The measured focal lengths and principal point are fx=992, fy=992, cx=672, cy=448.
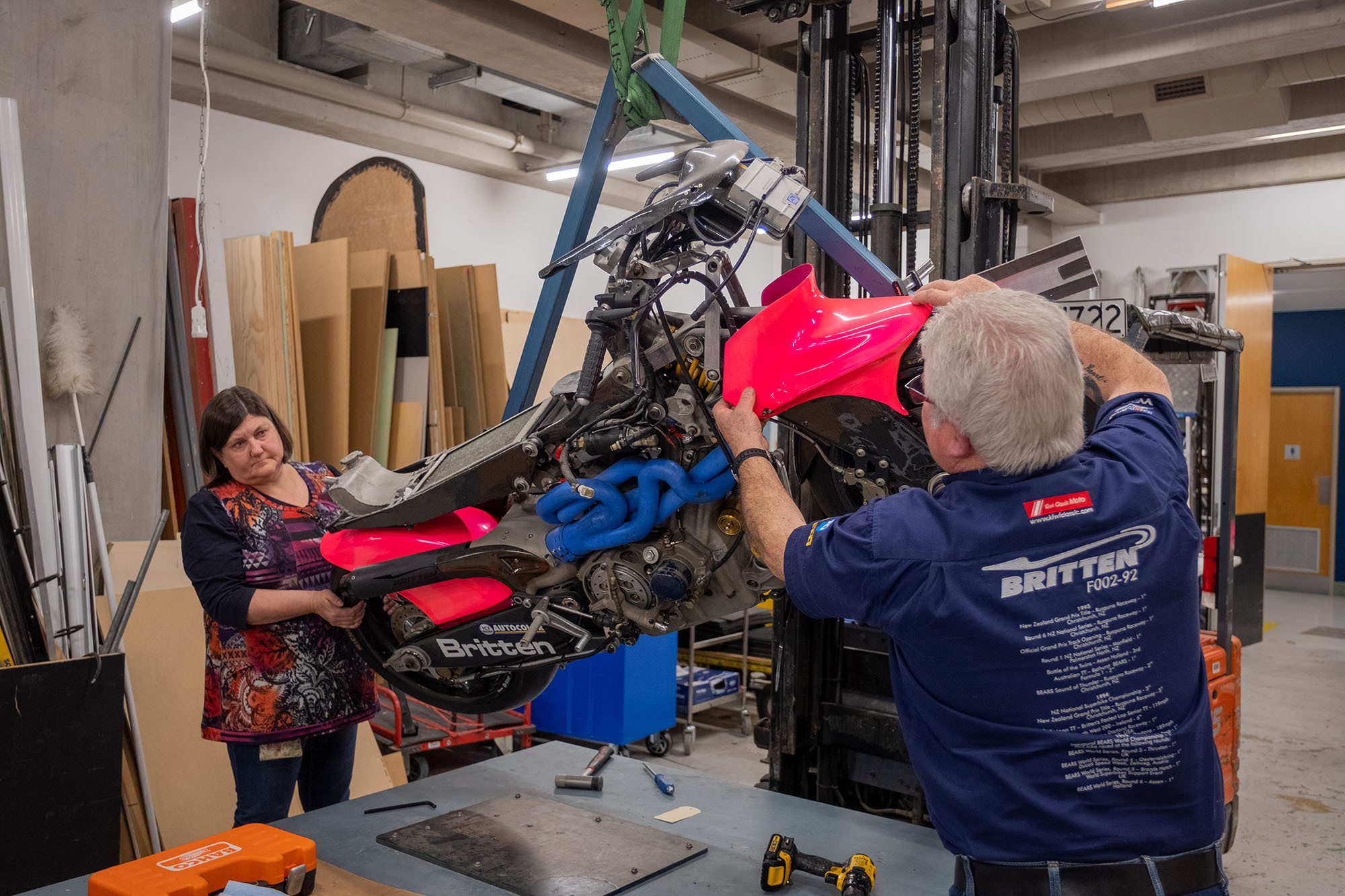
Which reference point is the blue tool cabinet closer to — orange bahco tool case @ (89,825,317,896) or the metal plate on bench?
the metal plate on bench

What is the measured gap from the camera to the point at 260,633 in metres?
2.35

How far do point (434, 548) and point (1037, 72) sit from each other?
18.6 feet

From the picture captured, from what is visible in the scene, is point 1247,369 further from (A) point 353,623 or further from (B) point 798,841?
(A) point 353,623

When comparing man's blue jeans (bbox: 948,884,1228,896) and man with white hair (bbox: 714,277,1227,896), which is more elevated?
man with white hair (bbox: 714,277,1227,896)

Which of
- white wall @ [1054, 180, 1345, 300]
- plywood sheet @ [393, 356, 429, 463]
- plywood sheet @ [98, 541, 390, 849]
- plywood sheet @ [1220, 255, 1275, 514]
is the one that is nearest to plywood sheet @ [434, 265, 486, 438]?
plywood sheet @ [393, 356, 429, 463]

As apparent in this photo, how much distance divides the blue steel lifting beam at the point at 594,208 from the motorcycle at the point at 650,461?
0.57 feet

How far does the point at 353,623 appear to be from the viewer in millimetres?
2191

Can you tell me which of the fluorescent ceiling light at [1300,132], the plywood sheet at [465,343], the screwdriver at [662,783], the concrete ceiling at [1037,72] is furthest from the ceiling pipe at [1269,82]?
the screwdriver at [662,783]

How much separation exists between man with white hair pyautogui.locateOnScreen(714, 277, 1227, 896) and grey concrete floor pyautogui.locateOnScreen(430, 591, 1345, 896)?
141 centimetres

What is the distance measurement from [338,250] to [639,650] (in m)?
2.52

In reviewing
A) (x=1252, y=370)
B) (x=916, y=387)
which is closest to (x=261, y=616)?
(x=916, y=387)

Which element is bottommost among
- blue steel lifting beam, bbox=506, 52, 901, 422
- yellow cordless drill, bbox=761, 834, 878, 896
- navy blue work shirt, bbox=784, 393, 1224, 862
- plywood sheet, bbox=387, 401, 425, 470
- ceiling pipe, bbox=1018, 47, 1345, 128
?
yellow cordless drill, bbox=761, 834, 878, 896

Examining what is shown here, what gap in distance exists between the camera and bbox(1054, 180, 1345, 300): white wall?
330 inches

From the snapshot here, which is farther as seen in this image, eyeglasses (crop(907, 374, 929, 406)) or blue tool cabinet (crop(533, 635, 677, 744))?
blue tool cabinet (crop(533, 635, 677, 744))
